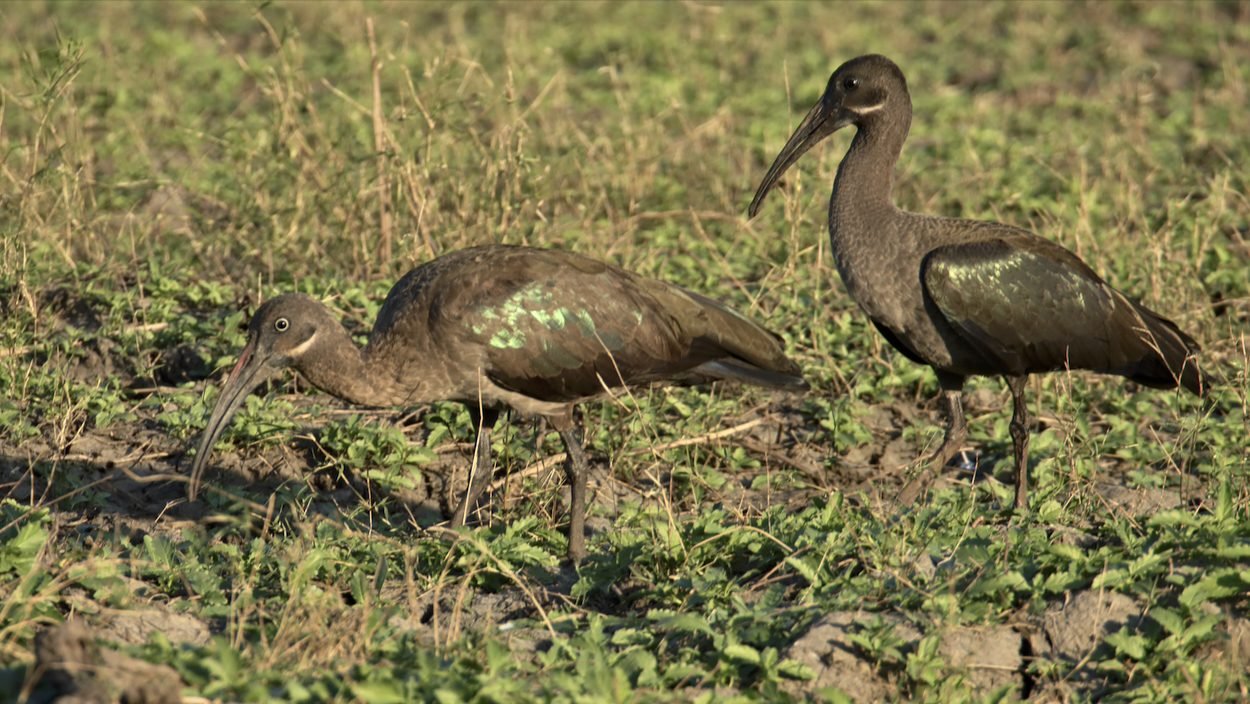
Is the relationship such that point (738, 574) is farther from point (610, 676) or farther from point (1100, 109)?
point (1100, 109)

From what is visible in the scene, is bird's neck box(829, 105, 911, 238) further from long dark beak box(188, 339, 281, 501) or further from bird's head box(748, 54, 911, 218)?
long dark beak box(188, 339, 281, 501)

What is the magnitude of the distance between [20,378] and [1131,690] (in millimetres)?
4295

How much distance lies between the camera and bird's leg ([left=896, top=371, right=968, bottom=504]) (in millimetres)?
4867

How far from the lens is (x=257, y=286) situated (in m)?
Result: 6.25

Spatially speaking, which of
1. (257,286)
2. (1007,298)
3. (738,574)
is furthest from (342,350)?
(1007,298)

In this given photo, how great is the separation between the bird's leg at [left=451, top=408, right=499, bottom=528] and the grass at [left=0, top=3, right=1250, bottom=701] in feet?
0.46

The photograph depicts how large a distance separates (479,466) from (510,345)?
1.80 feet

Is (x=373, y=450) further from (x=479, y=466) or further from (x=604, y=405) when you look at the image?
(x=604, y=405)

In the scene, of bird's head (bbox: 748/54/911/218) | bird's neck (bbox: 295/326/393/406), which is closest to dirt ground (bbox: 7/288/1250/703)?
bird's neck (bbox: 295/326/393/406)

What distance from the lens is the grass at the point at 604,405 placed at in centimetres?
346

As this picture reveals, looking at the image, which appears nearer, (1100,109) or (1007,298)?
(1007,298)

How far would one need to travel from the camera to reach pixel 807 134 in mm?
5422

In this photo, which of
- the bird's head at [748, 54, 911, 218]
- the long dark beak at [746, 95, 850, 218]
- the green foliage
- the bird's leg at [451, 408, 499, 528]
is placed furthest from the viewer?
the long dark beak at [746, 95, 850, 218]

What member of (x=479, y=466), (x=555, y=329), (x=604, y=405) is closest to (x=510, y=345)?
(x=555, y=329)
